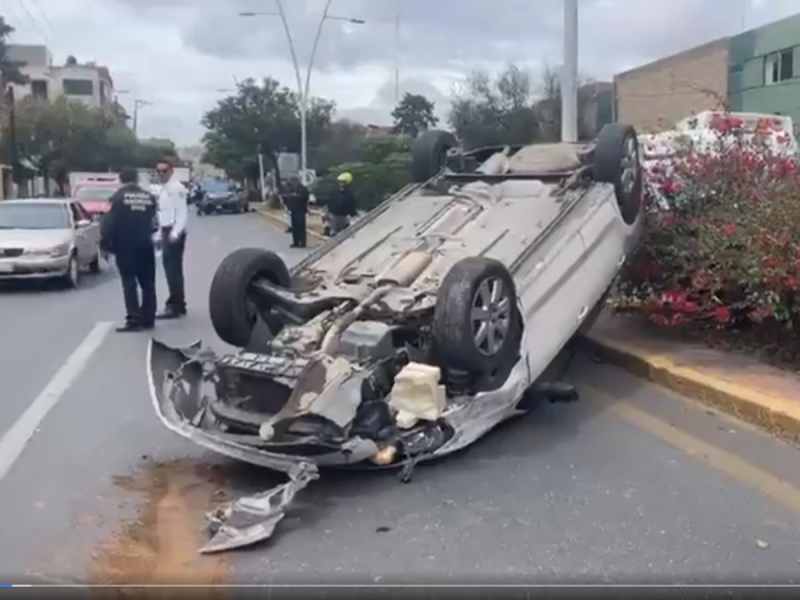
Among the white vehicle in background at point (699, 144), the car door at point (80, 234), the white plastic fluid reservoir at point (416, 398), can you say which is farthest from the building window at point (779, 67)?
the white plastic fluid reservoir at point (416, 398)

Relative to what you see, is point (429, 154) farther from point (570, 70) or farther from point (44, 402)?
point (570, 70)

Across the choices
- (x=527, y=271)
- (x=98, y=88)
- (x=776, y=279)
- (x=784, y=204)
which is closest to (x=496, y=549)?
(x=527, y=271)

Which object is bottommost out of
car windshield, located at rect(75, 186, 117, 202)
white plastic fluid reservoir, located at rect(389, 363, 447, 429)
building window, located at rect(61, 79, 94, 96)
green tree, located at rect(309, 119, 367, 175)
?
white plastic fluid reservoir, located at rect(389, 363, 447, 429)

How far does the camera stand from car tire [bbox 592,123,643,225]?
8.41m

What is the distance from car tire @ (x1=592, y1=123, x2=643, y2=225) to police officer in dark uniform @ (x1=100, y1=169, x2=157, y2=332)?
16.9ft

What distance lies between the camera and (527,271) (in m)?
7.36

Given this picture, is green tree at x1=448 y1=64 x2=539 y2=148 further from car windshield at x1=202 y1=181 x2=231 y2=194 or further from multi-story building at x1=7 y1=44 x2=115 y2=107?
multi-story building at x1=7 y1=44 x2=115 y2=107

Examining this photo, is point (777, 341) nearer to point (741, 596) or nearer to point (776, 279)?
point (776, 279)

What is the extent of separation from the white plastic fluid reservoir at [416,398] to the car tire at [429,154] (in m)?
3.94

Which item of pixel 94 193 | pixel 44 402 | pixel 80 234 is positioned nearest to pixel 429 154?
pixel 44 402

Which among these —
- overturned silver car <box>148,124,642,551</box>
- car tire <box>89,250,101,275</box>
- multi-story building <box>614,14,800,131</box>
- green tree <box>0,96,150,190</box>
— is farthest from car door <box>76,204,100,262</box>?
green tree <box>0,96,150,190</box>

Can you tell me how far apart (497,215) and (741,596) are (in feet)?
13.6

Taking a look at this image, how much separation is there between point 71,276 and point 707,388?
36.6 ft

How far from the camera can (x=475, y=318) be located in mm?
6578
